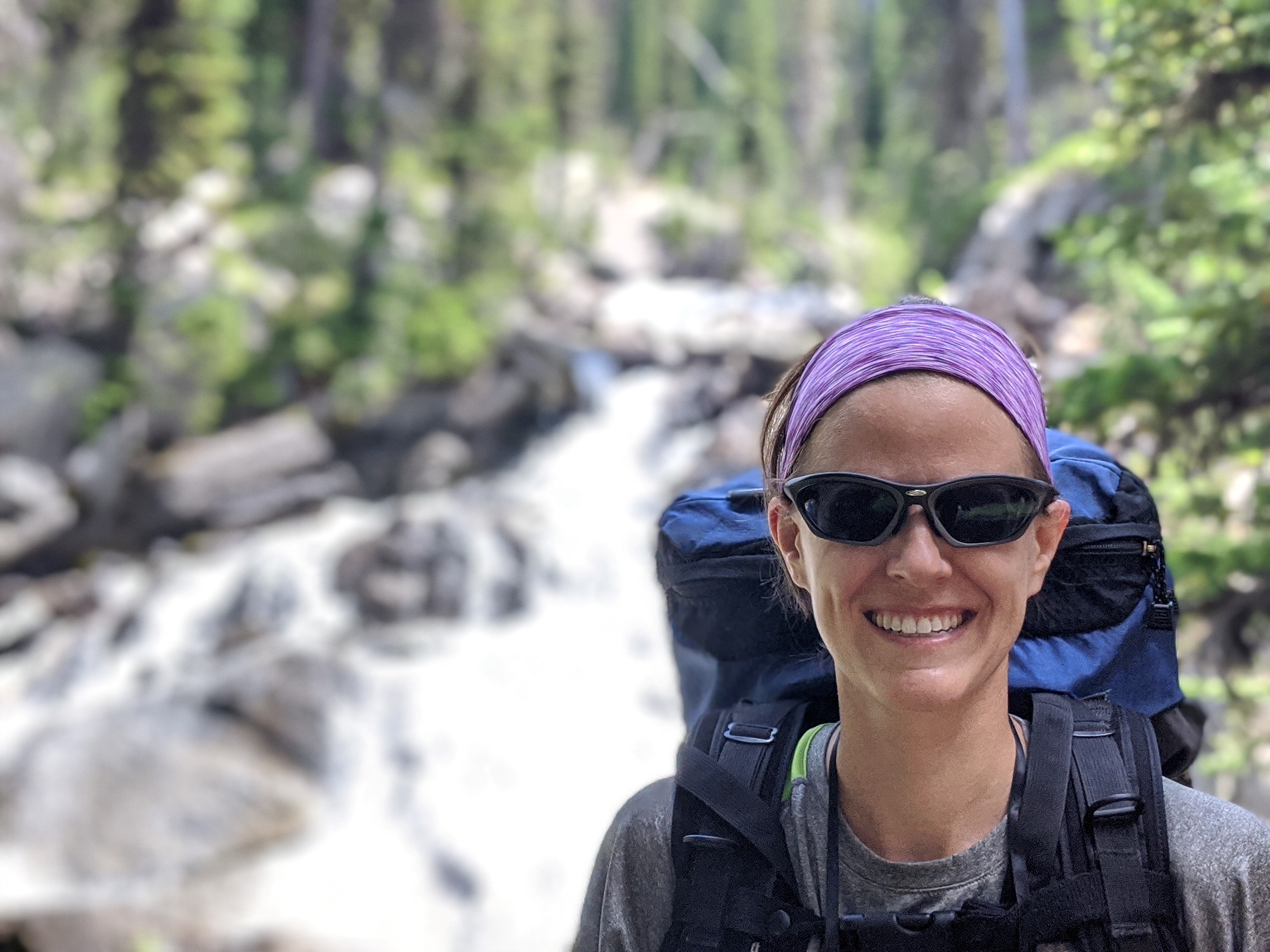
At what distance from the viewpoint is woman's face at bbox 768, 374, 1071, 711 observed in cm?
154

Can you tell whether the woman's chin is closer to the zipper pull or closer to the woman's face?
the woman's face

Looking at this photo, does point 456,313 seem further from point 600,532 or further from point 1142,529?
point 1142,529

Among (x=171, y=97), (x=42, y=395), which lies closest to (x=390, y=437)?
(x=42, y=395)

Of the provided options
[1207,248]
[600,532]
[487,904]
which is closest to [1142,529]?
[1207,248]

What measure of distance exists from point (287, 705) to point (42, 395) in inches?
408

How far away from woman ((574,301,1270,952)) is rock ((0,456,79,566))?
18602 mm

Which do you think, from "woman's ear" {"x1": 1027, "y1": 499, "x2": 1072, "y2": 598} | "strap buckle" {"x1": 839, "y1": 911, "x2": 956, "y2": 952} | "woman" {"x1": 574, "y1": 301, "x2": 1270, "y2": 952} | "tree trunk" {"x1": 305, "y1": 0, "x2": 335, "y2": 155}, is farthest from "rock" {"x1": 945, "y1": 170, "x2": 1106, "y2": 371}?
"tree trunk" {"x1": 305, "y1": 0, "x2": 335, "y2": 155}

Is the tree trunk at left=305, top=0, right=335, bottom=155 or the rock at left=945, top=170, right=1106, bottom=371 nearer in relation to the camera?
the rock at left=945, top=170, right=1106, bottom=371

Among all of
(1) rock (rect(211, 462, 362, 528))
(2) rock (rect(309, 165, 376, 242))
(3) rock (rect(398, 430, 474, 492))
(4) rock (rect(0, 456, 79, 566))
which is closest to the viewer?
(4) rock (rect(0, 456, 79, 566))

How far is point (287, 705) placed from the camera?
11.8 m

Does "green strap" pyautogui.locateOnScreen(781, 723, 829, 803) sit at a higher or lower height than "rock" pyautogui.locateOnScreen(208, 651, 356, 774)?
higher

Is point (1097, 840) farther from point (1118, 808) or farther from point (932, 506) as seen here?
point (932, 506)

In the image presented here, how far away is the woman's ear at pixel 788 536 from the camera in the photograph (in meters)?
1.71

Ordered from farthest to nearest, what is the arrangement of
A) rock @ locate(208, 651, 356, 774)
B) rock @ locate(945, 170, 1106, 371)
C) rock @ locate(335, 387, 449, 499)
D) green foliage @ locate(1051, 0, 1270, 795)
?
rock @ locate(335, 387, 449, 499) → rock @ locate(945, 170, 1106, 371) → rock @ locate(208, 651, 356, 774) → green foliage @ locate(1051, 0, 1270, 795)
